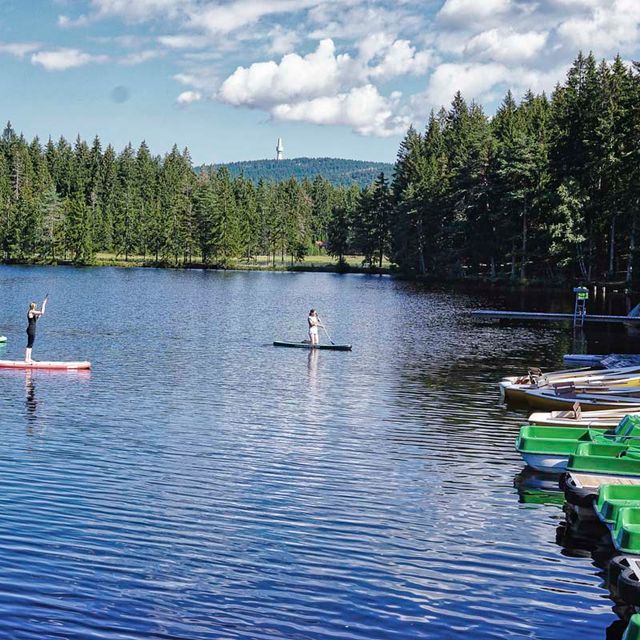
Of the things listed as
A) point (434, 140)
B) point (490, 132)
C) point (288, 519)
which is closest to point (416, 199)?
point (490, 132)

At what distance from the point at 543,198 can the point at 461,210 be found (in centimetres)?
2694

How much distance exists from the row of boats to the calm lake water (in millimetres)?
678

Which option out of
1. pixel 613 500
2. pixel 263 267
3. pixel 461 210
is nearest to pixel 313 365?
pixel 613 500

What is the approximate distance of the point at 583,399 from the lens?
93.6ft

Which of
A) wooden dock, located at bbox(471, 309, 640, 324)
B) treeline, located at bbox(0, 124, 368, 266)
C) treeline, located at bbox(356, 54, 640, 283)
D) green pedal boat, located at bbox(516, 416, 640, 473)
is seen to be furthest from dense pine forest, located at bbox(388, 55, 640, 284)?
green pedal boat, located at bbox(516, 416, 640, 473)

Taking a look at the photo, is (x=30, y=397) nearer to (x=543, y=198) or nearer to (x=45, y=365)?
(x=45, y=365)

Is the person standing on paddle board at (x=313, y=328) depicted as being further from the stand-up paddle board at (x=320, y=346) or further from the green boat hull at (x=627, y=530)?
the green boat hull at (x=627, y=530)

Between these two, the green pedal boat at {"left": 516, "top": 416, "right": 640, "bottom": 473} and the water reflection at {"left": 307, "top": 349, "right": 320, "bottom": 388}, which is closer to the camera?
the green pedal boat at {"left": 516, "top": 416, "right": 640, "bottom": 473}

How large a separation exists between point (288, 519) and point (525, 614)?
554cm

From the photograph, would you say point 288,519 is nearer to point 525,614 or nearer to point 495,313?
point 525,614

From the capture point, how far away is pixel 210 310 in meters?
72.8

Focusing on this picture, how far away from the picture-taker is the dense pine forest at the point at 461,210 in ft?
287

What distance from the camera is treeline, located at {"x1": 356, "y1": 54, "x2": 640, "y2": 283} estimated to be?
83.6 meters

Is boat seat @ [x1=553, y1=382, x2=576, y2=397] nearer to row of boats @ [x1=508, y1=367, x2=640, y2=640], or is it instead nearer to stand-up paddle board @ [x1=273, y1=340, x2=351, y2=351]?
row of boats @ [x1=508, y1=367, x2=640, y2=640]
